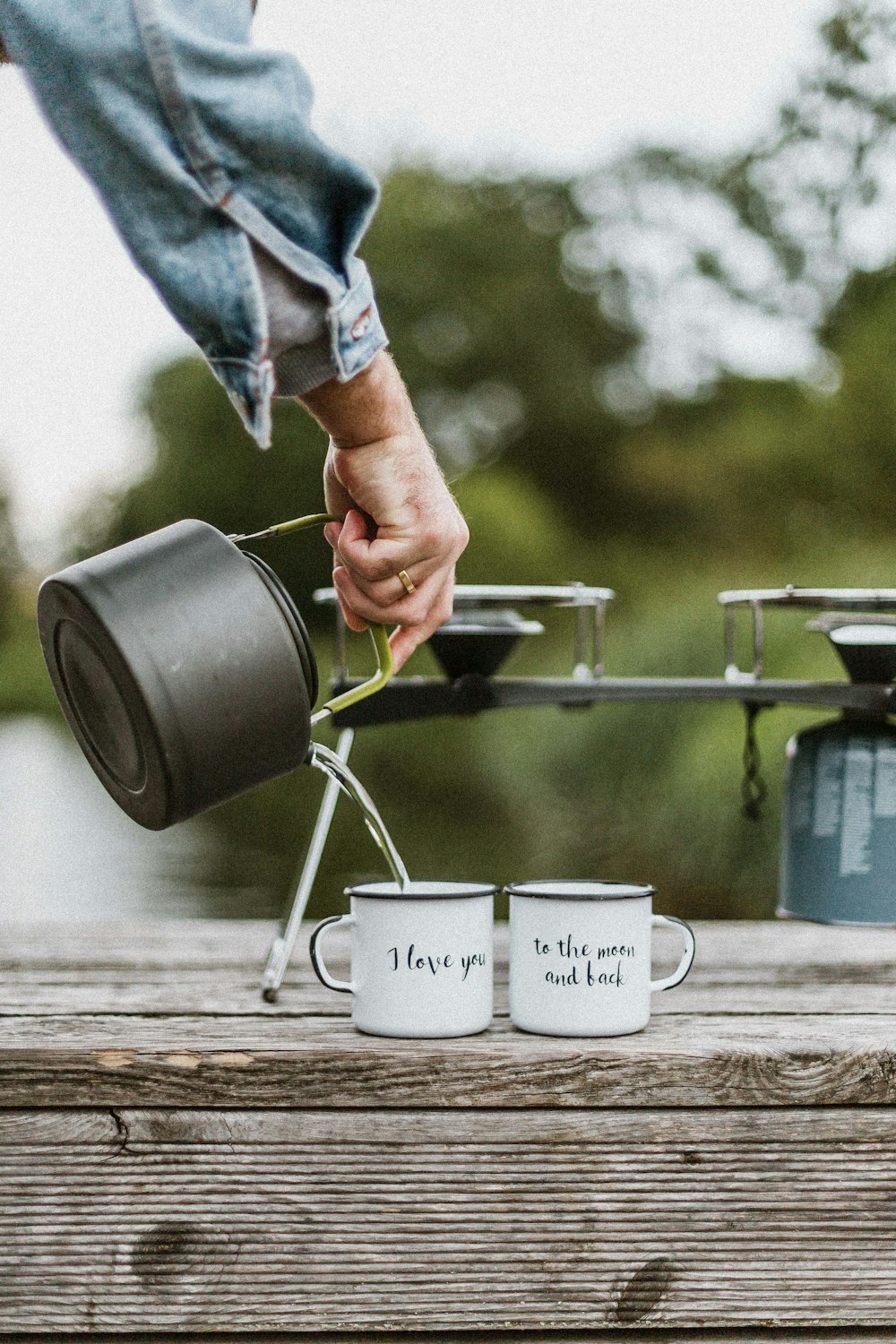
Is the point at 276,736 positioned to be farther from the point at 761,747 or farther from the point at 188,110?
the point at 761,747

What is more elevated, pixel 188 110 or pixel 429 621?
pixel 188 110

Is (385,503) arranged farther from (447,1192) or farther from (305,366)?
(447,1192)

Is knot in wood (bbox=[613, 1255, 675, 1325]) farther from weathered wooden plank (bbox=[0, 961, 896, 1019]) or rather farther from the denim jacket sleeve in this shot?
the denim jacket sleeve

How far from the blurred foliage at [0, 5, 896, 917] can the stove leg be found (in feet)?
14.3

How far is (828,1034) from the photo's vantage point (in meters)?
0.91

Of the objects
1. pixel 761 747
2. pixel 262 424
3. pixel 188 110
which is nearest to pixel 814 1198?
pixel 262 424

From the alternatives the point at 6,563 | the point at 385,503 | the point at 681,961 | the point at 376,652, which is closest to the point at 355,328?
the point at 385,503

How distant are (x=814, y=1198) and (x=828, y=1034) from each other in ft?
0.34

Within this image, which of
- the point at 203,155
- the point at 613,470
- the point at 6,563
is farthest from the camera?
the point at 613,470

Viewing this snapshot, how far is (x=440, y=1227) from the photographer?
0.87 m

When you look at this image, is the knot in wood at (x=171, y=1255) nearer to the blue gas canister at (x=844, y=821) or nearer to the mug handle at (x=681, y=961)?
the mug handle at (x=681, y=961)

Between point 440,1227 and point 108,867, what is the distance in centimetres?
683

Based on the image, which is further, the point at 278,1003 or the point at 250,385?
the point at 278,1003

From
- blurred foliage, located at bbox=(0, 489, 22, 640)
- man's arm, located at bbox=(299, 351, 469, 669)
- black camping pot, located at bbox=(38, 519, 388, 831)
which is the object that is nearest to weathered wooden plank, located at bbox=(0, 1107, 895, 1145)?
black camping pot, located at bbox=(38, 519, 388, 831)
